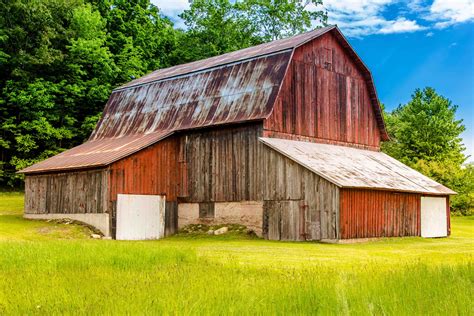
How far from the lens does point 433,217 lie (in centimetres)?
3459

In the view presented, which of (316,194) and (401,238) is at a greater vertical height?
(316,194)

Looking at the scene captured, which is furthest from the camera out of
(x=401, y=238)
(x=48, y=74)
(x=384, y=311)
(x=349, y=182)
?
(x=48, y=74)

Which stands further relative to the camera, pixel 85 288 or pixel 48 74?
pixel 48 74

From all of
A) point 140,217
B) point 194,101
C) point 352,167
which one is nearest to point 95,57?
point 194,101

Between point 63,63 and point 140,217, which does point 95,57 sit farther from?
point 140,217

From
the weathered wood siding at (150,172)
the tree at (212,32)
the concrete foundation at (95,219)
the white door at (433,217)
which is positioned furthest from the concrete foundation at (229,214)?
the tree at (212,32)

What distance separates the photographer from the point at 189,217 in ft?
113

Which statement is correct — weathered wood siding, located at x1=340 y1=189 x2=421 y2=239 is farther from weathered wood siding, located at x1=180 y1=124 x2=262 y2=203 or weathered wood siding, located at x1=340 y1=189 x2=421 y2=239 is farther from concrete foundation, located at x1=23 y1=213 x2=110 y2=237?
concrete foundation, located at x1=23 y1=213 x2=110 y2=237

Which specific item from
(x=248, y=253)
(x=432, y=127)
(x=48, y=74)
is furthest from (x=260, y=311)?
(x=432, y=127)

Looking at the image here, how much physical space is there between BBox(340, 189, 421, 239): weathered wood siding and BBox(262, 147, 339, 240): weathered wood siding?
68cm

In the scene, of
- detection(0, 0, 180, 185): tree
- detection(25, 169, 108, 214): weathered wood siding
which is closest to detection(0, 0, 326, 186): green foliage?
detection(0, 0, 180, 185): tree

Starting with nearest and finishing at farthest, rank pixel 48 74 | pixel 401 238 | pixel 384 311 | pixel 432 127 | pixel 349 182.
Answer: pixel 384 311 → pixel 349 182 → pixel 401 238 → pixel 48 74 → pixel 432 127

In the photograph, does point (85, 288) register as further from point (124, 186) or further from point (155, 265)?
point (124, 186)

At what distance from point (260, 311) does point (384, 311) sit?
162cm
